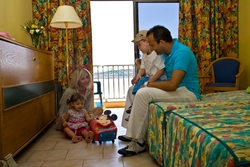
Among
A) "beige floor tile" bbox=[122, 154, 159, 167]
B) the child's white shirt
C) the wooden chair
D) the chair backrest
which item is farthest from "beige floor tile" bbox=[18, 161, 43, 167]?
the chair backrest

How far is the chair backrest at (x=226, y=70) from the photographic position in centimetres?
396

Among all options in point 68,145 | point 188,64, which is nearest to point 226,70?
point 188,64

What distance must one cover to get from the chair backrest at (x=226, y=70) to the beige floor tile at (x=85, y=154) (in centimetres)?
264

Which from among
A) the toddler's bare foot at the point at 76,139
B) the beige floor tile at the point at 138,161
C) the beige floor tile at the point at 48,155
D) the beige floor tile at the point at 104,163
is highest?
the toddler's bare foot at the point at 76,139

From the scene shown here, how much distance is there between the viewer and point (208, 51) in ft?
14.0

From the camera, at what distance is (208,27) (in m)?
4.28

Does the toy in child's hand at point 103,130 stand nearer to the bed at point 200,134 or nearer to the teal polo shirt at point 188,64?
the bed at point 200,134

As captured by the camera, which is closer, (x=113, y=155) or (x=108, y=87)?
(x=113, y=155)

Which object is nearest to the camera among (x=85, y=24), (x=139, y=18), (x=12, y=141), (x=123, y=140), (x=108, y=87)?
(x=12, y=141)

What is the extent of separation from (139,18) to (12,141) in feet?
11.1

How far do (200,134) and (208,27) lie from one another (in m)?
3.60

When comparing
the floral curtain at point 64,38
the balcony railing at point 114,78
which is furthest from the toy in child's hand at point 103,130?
the balcony railing at point 114,78

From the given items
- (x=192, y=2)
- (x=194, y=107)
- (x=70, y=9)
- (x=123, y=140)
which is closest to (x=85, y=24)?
(x=70, y=9)

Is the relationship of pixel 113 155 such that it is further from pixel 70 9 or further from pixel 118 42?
pixel 118 42
